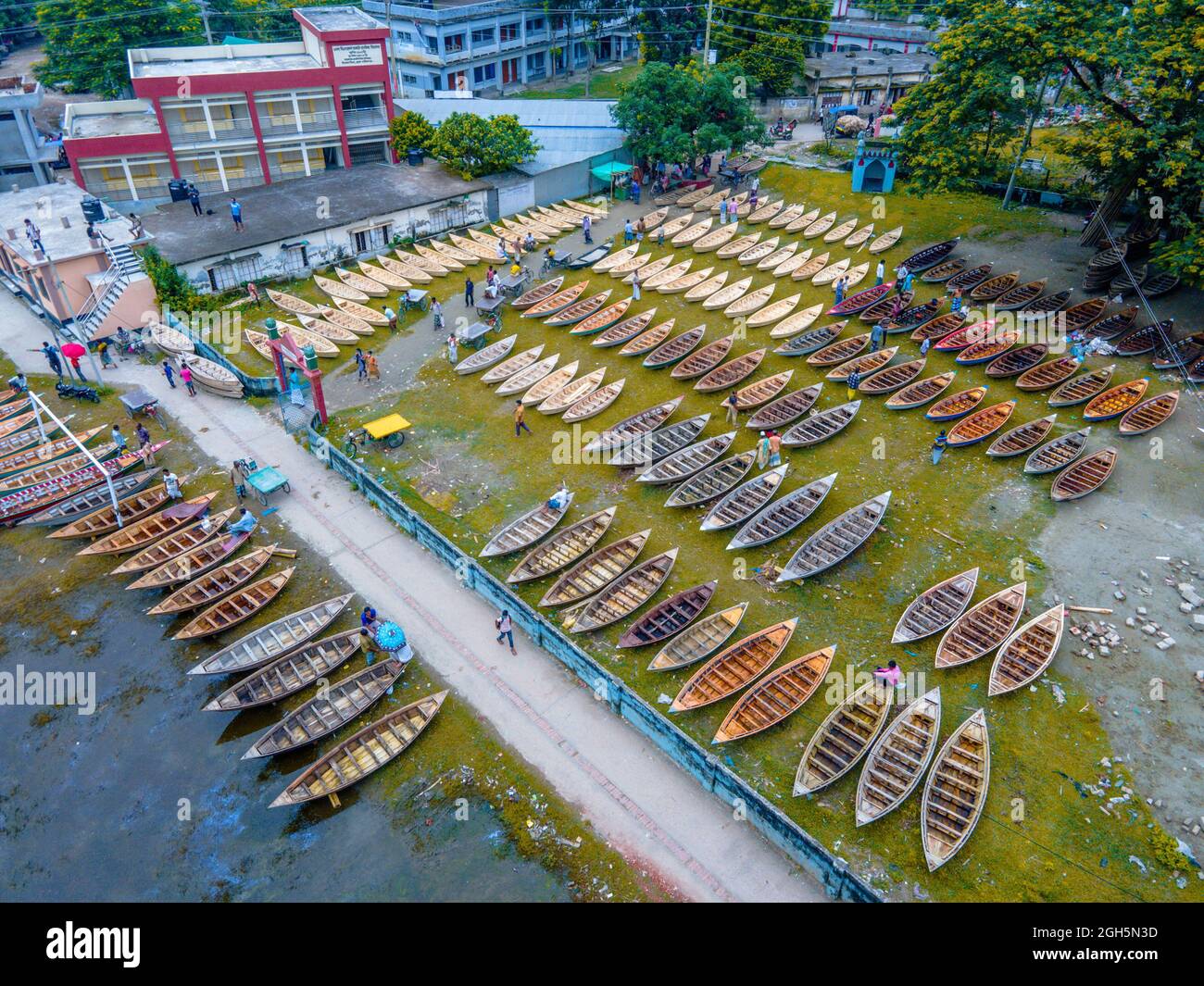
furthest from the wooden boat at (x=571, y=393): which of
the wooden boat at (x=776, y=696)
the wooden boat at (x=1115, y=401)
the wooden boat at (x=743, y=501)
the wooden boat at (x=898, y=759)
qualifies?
the wooden boat at (x=1115, y=401)

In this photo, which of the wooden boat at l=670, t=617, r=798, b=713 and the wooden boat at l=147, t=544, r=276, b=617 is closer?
the wooden boat at l=670, t=617, r=798, b=713

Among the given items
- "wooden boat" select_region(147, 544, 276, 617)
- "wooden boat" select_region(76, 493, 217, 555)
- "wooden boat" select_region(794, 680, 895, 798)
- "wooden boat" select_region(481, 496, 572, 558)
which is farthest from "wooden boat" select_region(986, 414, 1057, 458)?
"wooden boat" select_region(76, 493, 217, 555)

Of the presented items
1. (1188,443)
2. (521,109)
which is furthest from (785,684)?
(521,109)

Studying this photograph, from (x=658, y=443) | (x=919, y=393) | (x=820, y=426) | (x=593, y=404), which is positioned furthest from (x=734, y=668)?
(x=919, y=393)

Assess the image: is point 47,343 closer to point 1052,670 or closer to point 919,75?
point 1052,670

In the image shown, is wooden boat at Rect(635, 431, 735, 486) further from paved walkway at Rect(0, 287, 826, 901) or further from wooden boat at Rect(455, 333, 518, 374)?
wooden boat at Rect(455, 333, 518, 374)

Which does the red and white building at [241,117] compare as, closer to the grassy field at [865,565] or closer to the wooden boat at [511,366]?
the grassy field at [865,565]
